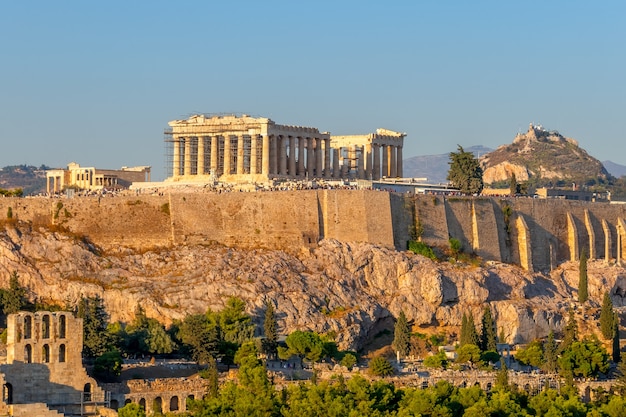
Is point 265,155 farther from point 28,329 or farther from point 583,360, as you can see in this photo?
point 28,329

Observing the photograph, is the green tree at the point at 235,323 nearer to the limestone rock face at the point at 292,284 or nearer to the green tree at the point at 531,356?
the limestone rock face at the point at 292,284

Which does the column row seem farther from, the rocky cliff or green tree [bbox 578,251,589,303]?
the rocky cliff

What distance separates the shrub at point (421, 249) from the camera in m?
103

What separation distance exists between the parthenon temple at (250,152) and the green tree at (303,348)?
77.6 ft

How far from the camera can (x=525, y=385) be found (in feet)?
283

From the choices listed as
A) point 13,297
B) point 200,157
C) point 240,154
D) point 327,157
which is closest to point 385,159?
point 327,157

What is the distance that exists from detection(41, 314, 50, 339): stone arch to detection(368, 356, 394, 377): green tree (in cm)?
1595

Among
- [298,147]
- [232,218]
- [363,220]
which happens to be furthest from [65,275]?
[298,147]

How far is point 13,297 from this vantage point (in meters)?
92.5

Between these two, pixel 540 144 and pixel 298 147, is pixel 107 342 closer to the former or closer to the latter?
pixel 298 147

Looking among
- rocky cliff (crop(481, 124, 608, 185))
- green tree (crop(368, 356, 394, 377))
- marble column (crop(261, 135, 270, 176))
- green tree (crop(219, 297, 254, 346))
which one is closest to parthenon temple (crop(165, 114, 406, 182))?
marble column (crop(261, 135, 270, 176))

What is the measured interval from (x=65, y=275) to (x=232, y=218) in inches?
390

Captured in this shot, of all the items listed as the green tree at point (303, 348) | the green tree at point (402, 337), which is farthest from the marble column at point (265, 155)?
the green tree at point (303, 348)

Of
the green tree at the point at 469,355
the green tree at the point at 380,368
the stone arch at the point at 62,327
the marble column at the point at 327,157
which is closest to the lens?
the stone arch at the point at 62,327
